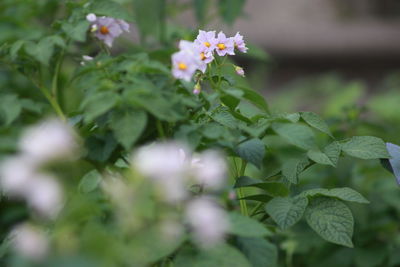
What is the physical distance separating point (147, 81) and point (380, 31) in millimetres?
4963

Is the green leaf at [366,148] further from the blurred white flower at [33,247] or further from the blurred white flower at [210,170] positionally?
the blurred white flower at [33,247]

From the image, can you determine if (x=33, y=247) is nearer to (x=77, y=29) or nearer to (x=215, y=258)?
(x=215, y=258)

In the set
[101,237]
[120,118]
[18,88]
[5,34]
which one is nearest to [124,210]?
[101,237]

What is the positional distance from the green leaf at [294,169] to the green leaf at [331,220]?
0.07m

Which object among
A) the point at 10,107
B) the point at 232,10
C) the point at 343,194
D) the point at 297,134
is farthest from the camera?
the point at 232,10

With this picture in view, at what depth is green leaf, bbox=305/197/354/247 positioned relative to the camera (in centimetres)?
104

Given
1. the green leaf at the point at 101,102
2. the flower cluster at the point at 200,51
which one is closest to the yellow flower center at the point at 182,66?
the flower cluster at the point at 200,51

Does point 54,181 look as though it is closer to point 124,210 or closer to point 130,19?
point 124,210

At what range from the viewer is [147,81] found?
0.96 metres

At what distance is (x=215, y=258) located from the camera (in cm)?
84

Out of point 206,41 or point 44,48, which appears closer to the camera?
point 206,41

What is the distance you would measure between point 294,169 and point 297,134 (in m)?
0.22

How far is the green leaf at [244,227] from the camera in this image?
84 cm

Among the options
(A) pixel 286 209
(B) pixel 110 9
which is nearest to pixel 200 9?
(B) pixel 110 9
